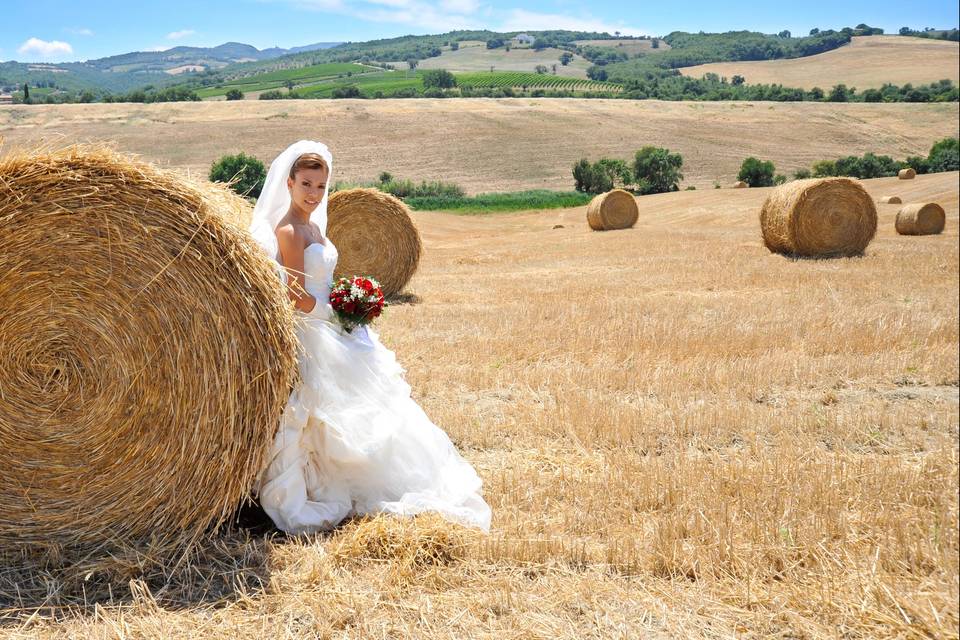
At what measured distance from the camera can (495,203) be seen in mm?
41250

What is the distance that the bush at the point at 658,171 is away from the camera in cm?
4828

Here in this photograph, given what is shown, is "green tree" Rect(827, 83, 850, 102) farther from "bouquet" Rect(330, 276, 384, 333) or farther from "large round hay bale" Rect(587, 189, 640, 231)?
"bouquet" Rect(330, 276, 384, 333)

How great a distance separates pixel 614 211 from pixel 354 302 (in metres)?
21.9

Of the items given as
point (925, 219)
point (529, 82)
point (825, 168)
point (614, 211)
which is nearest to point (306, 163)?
point (925, 219)

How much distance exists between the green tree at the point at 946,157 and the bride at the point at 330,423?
2007 inches

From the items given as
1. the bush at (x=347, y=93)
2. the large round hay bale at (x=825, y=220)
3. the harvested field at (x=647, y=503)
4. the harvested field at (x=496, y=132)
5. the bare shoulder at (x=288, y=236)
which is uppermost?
the bush at (x=347, y=93)

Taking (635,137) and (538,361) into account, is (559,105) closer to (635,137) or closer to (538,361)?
(635,137)

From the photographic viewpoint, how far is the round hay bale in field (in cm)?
1948

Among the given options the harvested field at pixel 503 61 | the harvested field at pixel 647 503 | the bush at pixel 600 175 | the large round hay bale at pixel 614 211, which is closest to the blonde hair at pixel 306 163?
the harvested field at pixel 647 503

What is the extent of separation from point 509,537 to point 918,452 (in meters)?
2.88

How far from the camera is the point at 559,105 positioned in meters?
71.5

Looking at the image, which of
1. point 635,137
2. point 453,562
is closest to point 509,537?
point 453,562

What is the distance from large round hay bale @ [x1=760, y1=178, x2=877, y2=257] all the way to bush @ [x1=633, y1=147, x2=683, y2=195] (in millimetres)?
32670

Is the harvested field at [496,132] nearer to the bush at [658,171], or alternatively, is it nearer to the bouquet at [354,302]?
the bush at [658,171]
